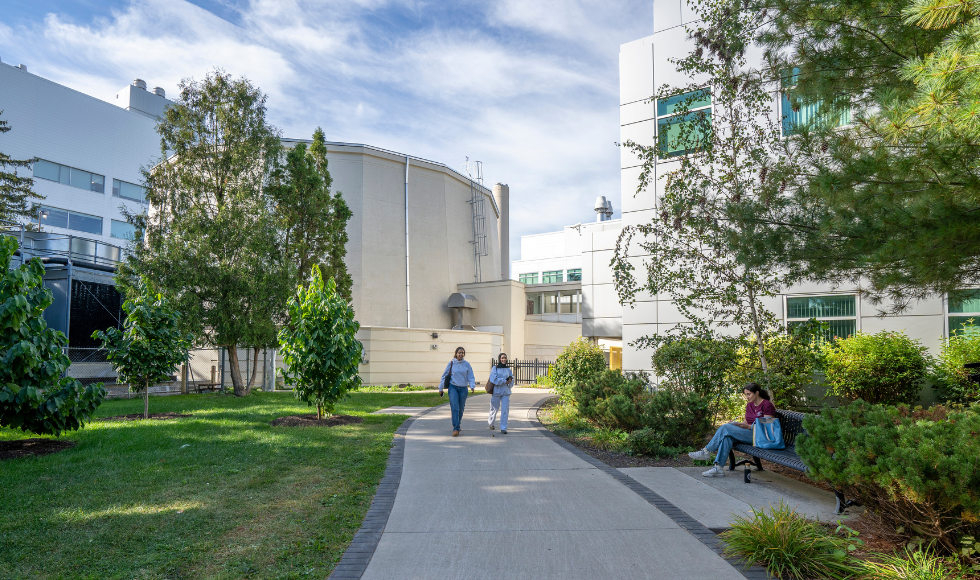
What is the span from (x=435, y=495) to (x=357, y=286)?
88.5 ft

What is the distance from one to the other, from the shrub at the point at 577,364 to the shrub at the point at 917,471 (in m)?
10.8

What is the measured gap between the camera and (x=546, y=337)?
3697 centimetres

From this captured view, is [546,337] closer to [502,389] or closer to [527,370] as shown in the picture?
[527,370]

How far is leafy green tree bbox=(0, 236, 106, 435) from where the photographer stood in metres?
7.65

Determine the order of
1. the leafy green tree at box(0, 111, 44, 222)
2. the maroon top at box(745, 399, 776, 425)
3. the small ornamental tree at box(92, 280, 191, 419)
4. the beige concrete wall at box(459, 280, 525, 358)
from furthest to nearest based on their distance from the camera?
1. the beige concrete wall at box(459, 280, 525, 358)
2. the leafy green tree at box(0, 111, 44, 222)
3. the small ornamental tree at box(92, 280, 191, 419)
4. the maroon top at box(745, 399, 776, 425)

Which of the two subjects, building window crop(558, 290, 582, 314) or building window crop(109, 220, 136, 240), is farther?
building window crop(109, 220, 136, 240)

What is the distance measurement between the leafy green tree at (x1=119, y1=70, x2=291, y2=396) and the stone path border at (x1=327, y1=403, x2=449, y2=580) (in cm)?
1313

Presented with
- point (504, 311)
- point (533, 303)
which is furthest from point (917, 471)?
point (533, 303)

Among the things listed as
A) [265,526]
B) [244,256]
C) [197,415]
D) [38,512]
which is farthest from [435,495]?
[244,256]

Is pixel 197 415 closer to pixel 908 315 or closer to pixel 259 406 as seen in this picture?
pixel 259 406

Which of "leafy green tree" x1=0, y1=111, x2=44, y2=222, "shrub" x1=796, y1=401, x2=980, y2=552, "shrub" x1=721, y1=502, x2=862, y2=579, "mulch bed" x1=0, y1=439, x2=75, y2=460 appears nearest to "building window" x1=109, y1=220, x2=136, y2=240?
"leafy green tree" x1=0, y1=111, x2=44, y2=222

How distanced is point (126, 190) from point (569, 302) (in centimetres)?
3594

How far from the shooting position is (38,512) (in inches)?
216

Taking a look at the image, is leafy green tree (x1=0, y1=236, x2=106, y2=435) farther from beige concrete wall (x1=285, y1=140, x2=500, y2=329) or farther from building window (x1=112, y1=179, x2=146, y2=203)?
building window (x1=112, y1=179, x2=146, y2=203)
